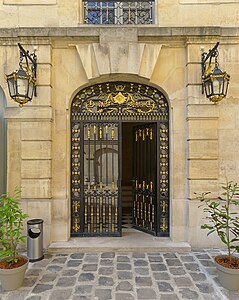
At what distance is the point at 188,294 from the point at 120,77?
4.64 m

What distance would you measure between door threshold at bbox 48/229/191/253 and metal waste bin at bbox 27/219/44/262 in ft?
1.20


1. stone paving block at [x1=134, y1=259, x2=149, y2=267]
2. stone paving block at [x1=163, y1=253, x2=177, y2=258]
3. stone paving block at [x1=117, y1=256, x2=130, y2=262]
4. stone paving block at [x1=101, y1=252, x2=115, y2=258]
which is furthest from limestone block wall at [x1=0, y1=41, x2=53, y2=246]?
stone paving block at [x1=163, y1=253, x2=177, y2=258]

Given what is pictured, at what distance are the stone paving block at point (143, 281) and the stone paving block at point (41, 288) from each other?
146 cm

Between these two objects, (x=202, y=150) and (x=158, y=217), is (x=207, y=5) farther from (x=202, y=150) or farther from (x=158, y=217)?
(x=158, y=217)

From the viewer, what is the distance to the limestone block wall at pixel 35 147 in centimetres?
520

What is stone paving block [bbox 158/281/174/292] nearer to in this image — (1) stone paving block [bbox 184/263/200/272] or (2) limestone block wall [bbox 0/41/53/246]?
(1) stone paving block [bbox 184/263/200/272]

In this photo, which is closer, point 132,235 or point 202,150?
point 202,150

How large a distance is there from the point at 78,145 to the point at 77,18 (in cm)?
307

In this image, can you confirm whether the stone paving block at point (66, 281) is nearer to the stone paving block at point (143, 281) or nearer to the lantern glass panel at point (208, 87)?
the stone paving block at point (143, 281)

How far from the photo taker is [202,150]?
5.25 metres

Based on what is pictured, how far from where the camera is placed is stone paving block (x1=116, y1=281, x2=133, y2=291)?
3.70 m

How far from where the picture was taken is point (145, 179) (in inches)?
242

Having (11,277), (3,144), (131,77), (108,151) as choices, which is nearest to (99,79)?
(131,77)

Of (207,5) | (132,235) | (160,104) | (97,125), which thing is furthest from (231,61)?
(132,235)
